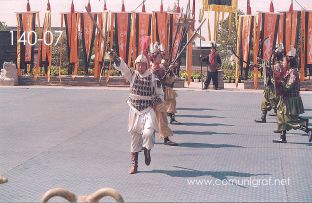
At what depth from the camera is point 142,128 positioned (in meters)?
7.16

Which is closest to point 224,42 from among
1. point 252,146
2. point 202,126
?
point 202,126

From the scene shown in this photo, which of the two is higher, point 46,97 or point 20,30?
point 20,30

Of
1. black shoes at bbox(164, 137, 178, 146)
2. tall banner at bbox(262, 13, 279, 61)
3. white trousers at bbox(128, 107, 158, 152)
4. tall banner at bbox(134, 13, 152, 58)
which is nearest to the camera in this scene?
white trousers at bbox(128, 107, 158, 152)

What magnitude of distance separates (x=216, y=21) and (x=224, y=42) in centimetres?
1349

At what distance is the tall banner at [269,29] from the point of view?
19547 mm

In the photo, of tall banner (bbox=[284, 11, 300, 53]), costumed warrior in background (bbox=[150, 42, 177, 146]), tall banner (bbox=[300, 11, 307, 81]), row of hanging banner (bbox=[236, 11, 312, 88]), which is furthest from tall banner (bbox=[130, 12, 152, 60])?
costumed warrior in background (bbox=[150, 42, 177, 146])

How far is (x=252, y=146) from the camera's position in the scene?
8891 mm

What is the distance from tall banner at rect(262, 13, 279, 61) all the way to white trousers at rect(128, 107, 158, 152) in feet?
43.2

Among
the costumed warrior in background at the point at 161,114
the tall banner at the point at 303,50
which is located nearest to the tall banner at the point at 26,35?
the tall banner at the point at 303,50

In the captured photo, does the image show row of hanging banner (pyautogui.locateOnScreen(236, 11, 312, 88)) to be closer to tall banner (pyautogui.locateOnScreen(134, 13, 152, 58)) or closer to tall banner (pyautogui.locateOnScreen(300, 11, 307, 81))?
tall banner (pyautogui.locateOnScreen(300, 11, 307, 81))

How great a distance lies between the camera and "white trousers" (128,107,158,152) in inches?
277

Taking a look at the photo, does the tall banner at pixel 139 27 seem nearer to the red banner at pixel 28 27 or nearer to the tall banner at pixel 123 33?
the tall banner at pixel 123 33

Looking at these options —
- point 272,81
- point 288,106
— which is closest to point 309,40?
point 272,81

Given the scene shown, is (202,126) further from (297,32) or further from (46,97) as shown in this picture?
(297,32)
